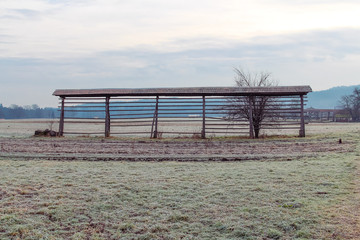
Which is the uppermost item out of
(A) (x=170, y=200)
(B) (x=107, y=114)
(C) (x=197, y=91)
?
(C) (x=197, y=91)

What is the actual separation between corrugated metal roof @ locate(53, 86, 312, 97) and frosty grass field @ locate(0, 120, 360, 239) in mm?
10167

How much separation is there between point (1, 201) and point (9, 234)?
1823 mm

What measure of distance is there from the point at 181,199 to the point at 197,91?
1587 centimetres

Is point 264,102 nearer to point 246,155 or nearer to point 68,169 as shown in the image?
point 246,155

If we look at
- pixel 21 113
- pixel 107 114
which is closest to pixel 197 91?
pixel 107 114

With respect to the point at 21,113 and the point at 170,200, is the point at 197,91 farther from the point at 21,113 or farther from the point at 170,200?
the point at 21,113

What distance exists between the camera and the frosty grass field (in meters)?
6.05

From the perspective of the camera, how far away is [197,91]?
23172 millimetres

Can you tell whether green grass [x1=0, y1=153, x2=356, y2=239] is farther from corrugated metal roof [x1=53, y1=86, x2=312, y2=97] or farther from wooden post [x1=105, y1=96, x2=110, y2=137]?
wooden post [x1=105, y1=96, x2=110, y2=137]

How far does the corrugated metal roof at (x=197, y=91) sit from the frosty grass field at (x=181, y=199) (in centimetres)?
1017

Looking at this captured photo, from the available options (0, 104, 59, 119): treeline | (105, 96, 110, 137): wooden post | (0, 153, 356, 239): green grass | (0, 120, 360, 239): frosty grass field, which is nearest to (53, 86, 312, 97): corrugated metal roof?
(105, 96, 110, 137): wooden post

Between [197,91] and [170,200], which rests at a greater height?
[197,91]

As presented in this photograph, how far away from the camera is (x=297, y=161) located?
40.9 feet

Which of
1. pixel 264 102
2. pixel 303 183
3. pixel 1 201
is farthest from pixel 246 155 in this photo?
pixel 264 102
